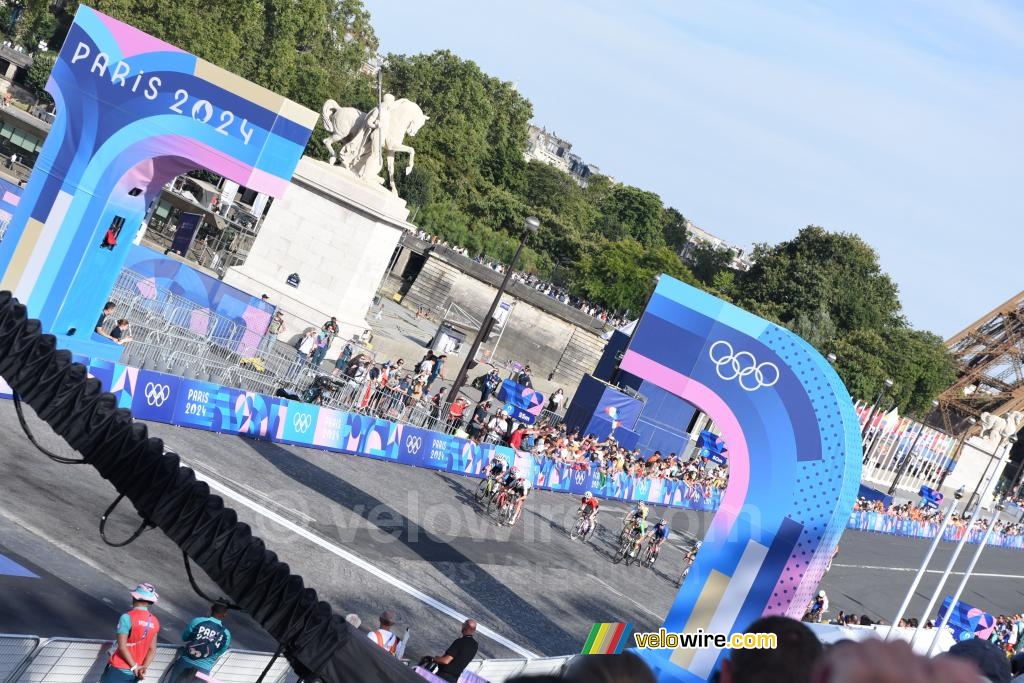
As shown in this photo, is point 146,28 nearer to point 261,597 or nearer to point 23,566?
point 23,566

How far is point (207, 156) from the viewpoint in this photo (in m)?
19.6

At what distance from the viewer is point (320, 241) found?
104 ft

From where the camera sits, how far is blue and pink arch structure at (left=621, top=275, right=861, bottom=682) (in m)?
14.3

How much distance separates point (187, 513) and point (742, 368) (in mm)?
8824

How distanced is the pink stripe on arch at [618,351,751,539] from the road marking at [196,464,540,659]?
443 cm

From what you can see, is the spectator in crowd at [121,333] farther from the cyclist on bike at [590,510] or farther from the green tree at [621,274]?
the green tree at [621,274]

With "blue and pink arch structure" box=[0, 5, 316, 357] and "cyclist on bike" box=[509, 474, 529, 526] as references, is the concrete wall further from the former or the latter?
"blue and pink arch structure" box=[0, 5, 316, 357]

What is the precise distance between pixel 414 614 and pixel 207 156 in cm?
868

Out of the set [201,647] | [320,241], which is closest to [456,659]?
[201,647]

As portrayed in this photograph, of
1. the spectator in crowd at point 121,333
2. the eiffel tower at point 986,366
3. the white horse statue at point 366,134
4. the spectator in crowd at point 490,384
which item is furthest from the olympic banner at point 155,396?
the eiffel tower at point 986,366

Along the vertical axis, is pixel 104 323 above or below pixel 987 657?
below

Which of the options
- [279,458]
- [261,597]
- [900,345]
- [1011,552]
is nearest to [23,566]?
[261,597]

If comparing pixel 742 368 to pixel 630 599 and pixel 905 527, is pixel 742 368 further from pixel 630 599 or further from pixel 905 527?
pixel 905 527

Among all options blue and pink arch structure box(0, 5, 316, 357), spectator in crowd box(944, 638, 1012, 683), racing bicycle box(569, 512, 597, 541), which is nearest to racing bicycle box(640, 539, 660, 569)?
racing bicycle box(569, 512, 597, 541)
